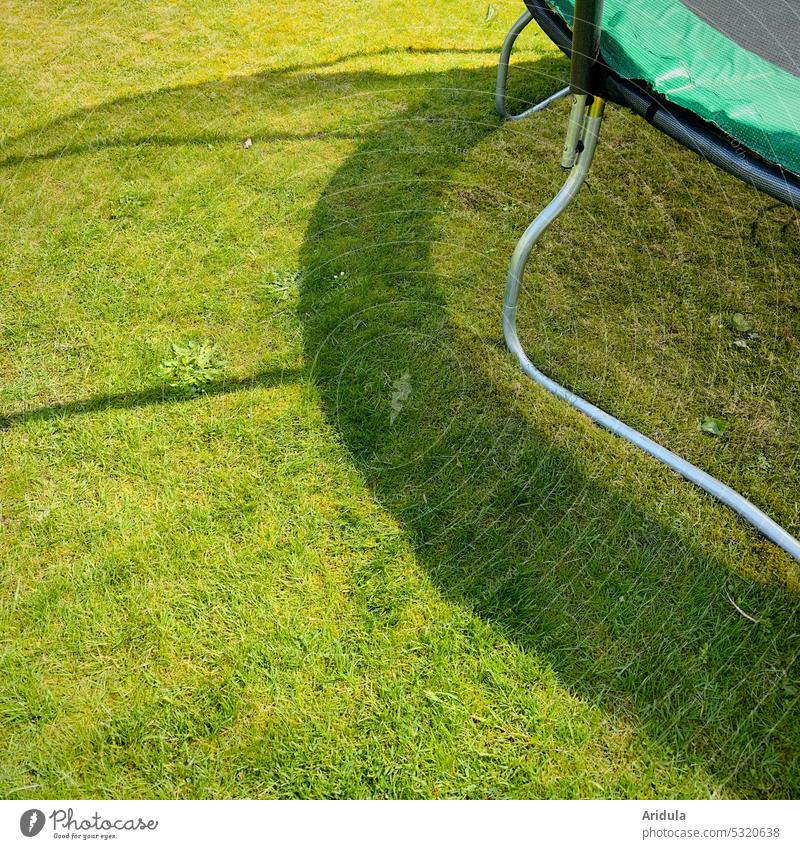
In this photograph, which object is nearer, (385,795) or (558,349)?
(385,795)

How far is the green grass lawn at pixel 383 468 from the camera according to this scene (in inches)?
62.3

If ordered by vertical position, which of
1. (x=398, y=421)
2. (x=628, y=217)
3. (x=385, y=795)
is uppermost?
(x=628, y=217)

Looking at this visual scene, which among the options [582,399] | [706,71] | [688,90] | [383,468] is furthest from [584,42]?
[383,468]

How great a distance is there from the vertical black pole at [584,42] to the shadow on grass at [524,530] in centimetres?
90

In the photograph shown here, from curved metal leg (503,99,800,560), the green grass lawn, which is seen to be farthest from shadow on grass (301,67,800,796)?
curved metal leg (503,99,800,560)

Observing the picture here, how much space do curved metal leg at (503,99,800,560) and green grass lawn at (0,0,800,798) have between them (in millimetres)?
49

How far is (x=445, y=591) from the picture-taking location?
1815 mm

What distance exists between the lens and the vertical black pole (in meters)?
1.66

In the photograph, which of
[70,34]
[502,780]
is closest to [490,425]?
[502,780]

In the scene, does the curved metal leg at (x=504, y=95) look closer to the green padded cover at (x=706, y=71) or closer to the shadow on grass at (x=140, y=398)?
the green padded cover at (x=706, y=71)

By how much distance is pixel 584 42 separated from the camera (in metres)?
1.73

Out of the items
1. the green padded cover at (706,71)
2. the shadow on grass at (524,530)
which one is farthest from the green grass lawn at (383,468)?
the green padded cover at (706,71)
